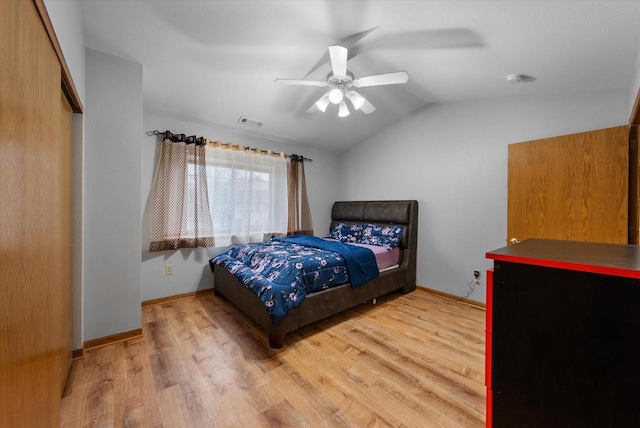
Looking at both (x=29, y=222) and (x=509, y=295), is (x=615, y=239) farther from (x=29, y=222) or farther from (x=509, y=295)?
(x=29, y=222)

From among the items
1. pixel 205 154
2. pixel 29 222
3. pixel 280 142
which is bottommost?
pixel 29 222

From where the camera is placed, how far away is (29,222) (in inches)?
33.2

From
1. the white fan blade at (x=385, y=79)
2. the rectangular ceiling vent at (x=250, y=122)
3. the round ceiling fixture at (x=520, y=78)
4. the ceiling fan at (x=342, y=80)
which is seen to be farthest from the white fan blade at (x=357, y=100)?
the rectangular ceiling vent at (x=250, y=122)

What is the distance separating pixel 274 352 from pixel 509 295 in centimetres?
186

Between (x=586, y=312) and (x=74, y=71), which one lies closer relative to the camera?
(x=586, y=312)

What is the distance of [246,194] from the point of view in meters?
3.62

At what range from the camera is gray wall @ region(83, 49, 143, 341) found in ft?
6.55

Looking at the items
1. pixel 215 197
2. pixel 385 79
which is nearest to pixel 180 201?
pixel 215 197

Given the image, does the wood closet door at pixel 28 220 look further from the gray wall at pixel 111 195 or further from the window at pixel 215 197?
the window at pixel 215 197

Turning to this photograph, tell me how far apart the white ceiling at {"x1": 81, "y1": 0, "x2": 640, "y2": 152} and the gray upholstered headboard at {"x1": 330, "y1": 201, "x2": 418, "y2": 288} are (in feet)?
5.22

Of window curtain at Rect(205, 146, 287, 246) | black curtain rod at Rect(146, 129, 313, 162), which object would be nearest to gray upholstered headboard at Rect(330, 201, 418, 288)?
window curtain at Rect(205, 146, 287, 246)

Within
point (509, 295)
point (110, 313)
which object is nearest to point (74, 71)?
point (110, 313)

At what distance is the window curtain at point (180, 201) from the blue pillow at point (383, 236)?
2225 mm

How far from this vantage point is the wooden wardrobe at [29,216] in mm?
671
